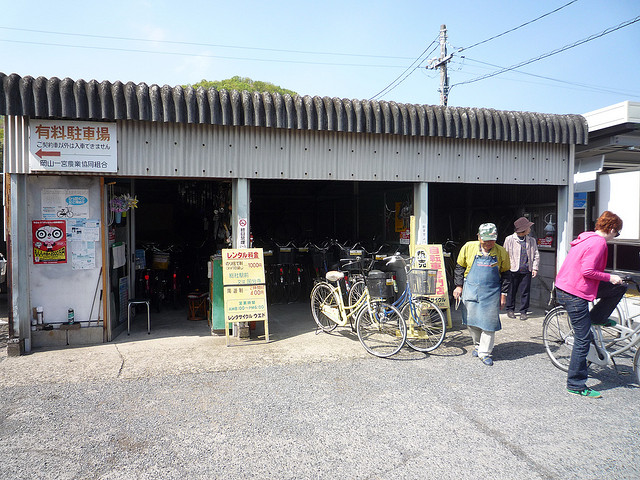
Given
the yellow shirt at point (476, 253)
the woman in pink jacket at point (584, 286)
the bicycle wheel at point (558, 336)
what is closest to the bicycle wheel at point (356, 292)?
the yellow shirt at point (476, 253)

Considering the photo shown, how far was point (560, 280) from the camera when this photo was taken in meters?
5.00

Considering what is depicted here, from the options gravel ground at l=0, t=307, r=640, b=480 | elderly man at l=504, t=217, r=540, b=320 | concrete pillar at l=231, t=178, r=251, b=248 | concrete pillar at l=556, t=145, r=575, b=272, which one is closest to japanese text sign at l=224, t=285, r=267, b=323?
gravel ground at l=0, t=307, r=640, b=480

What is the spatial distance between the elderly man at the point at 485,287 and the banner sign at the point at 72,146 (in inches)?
200

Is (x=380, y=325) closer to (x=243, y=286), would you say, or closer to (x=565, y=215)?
(x=243, y=286)

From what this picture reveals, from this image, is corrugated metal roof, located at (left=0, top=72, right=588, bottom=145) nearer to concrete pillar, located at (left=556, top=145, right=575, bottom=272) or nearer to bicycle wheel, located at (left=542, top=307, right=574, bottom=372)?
concrete pillar, located at (left=556, top=145, right=575, bottom=272)

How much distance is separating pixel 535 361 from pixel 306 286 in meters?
5.61

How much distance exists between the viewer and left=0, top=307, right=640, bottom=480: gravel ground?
342 cm

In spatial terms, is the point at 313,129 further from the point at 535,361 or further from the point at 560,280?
the point at 535,361

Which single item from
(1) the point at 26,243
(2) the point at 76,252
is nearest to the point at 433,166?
(2) the point at 76,252

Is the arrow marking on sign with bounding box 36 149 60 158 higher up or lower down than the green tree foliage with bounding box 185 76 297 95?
lower down

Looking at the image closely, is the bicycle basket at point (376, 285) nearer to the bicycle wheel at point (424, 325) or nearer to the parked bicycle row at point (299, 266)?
the bicycle wheel at point (424, 325)

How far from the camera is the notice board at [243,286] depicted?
22.1 feet

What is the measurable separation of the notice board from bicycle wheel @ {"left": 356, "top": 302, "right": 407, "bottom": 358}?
1460 millimetres

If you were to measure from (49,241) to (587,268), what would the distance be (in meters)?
6.91
